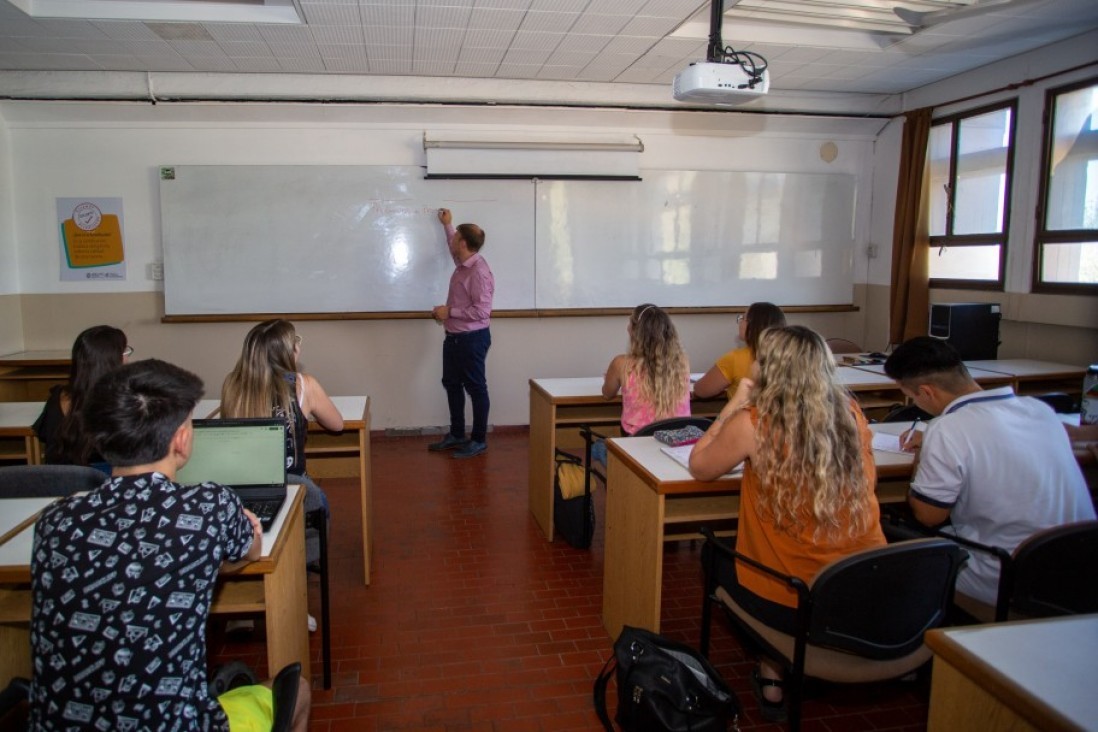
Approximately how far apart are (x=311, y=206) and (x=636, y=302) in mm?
2848

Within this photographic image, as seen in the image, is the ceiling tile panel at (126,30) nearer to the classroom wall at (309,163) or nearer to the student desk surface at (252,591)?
the classroom wall at (309,163)

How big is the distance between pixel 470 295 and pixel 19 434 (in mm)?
2961

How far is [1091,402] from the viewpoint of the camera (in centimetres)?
312

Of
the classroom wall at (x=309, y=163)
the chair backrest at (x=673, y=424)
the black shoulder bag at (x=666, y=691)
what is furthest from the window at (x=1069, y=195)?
the black shoulder bag at (x=666, y=691)

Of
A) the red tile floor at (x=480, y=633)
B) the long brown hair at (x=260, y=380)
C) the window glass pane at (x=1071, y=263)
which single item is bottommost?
the red tile floor at (x=480, y=633)

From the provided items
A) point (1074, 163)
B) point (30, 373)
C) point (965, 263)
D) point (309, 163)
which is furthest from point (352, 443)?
point (965, 263)

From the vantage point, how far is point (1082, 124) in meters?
4.75

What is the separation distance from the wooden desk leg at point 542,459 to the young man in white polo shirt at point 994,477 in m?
1.93

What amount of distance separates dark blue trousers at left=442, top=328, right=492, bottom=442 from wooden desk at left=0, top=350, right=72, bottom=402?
2772 millimetres

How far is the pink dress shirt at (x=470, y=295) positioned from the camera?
5.43 m

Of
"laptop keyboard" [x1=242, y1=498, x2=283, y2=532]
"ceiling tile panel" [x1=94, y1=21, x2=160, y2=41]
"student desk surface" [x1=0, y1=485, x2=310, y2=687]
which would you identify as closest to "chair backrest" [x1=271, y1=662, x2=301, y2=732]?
"student desk surface" [x1=0, y1=485, x2=310, y2=687]

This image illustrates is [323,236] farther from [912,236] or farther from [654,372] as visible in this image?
[912,236]

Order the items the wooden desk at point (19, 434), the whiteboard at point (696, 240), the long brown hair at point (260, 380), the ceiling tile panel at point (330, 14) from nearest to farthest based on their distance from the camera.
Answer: the long brown hair at point (260, 380), the wooden desk at point (19, 434), the ceiling tile panel at point (330, 14), the whiteboard at point (696, 240)

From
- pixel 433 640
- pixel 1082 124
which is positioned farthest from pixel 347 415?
pixel 1082 124
